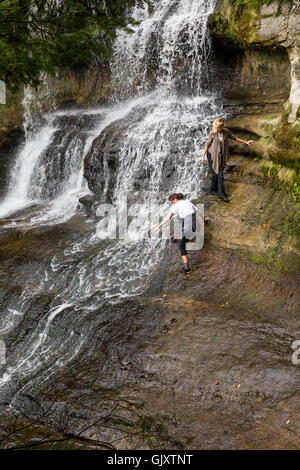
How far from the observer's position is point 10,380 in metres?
6.11

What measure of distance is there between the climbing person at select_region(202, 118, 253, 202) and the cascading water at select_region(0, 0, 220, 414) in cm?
105

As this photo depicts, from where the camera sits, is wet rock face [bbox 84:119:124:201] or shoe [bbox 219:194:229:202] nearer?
shoe [bbox 219:194:229:202]

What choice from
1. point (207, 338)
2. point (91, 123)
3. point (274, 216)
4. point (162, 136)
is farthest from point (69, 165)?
point (207, 338)

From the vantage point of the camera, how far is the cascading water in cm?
706

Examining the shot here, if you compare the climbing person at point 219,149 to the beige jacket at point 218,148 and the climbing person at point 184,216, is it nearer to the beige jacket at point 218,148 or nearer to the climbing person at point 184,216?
the beige jacket at point 218,148

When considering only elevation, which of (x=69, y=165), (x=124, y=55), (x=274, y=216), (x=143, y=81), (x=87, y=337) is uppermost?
(x=124, y=55)

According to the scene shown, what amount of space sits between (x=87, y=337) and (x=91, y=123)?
10084 mm

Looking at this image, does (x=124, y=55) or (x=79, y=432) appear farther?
(x=124, y=55)

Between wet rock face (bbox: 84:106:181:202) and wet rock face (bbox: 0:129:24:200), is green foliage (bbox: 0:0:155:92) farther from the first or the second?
wet rock face (bbox: 0:129:24:200)

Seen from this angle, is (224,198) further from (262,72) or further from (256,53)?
(256,53)

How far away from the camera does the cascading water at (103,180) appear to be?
278 inches

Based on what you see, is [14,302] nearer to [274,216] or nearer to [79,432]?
[79,432]

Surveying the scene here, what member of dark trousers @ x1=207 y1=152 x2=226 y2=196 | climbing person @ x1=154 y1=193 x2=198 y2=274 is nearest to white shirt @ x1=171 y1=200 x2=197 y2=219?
climbing person @ x1=154 y1=193 x2=198 y2=274

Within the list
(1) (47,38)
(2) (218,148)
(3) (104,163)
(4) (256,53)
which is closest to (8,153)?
(3) (104,163)
